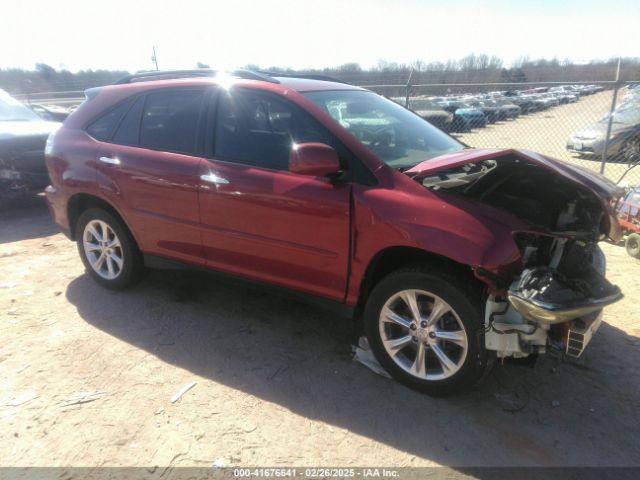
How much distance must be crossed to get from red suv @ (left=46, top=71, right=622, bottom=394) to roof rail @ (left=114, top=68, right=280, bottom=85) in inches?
0.8

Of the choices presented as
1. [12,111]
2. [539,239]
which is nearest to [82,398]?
[539,239]

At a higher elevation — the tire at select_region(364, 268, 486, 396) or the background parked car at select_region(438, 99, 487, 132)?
the tire at select_region(364, 268, 486, 396)

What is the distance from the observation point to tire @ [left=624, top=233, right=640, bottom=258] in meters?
4.77

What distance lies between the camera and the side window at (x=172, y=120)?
3494 mm

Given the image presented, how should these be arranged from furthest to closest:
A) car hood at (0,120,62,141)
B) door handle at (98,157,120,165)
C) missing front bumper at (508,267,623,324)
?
car hood at (0,120,62,141) < door handle at (98,157,120,165) < missing front bumper at (508,267,623,324)

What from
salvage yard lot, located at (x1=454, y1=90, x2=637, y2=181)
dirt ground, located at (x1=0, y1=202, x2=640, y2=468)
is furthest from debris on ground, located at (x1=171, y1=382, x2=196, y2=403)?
salvage yard lot, located at (x1=454, y1=90, x2=637, y2=181)

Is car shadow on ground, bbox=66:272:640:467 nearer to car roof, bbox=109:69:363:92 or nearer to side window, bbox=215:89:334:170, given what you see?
side window, bbox=215:89:334:170

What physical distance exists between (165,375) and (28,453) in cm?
83

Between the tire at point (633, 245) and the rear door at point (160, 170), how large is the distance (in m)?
4.29

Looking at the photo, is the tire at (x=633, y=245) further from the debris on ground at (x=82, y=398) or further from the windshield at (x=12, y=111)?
the windshield at (x=12, y=111)

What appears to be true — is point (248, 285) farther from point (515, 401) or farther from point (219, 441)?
point (515, 401)

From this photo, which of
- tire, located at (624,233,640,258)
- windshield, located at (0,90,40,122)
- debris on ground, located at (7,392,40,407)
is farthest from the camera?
windshield, located at (0,90,40,122)

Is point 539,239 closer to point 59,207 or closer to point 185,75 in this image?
point 185,75

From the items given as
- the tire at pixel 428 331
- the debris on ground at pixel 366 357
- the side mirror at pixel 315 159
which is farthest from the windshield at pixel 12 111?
the tire at pixel 428 331
